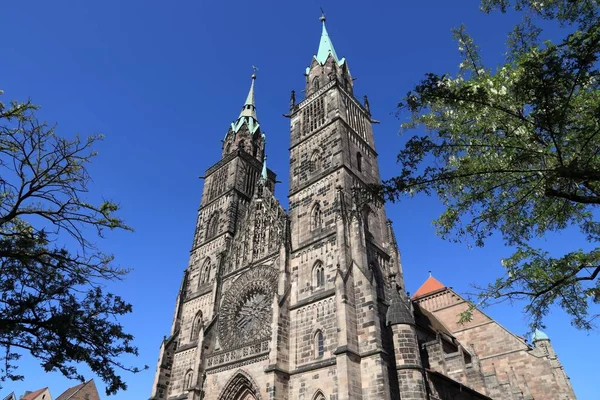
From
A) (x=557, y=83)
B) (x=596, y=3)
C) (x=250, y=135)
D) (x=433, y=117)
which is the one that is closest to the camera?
(x=557, y=83)

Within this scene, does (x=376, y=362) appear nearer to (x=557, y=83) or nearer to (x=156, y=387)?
(x=557, y=83)

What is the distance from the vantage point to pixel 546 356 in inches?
951

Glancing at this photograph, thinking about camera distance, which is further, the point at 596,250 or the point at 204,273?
the point at 204,273

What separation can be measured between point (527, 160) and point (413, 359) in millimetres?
10206

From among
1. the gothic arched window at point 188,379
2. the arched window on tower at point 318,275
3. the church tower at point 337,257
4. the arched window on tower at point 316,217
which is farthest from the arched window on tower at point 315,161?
the gothic arched window at point 188,379

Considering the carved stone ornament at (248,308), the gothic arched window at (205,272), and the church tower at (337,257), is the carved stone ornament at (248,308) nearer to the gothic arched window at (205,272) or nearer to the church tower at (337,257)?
the church tower at (337,257)

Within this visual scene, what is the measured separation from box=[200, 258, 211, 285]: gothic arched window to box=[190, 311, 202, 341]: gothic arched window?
2.39 metres

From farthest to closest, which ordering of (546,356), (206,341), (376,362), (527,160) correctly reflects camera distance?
(546,356) → (206,341) → (376,362) → (527,160)

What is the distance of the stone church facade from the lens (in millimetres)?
16578

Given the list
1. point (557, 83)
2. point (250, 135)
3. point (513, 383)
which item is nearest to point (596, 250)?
point (557, 83)

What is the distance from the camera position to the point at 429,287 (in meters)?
35.4

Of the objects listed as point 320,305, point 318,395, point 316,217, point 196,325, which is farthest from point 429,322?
point 196,325

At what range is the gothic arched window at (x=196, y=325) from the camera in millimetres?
24188

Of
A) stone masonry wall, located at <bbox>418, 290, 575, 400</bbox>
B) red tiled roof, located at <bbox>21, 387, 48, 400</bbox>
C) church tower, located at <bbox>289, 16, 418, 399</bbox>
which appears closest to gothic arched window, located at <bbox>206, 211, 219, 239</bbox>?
church tower, located at <bbox>289, 16, 418, 399</bbox>
